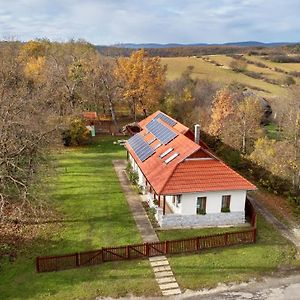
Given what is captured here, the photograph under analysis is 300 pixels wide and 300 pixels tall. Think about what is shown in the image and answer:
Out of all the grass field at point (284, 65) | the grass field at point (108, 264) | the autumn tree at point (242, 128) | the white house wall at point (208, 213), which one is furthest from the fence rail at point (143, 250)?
the grass field at point (284, 65)

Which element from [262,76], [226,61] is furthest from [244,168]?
[226,61]

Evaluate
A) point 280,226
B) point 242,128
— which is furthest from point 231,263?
point 242,128

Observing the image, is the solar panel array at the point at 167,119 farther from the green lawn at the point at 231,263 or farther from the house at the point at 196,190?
the green lawn at the point at 231,263

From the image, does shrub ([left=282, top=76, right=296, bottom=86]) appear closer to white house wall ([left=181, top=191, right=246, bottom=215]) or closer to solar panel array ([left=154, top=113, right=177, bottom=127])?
solar panel array ([left=154, top=113, right=177, bottom=127])

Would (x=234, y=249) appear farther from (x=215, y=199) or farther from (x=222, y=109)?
(x=222, y=109)

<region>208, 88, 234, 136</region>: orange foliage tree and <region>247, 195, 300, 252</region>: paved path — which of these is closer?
<region>247, 195, 300, 252</region>: paved path

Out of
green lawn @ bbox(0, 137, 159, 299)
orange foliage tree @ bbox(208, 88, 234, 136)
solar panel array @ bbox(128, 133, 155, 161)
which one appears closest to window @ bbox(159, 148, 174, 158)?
solar panel array @ bbox(128, 133, 155, 161)
